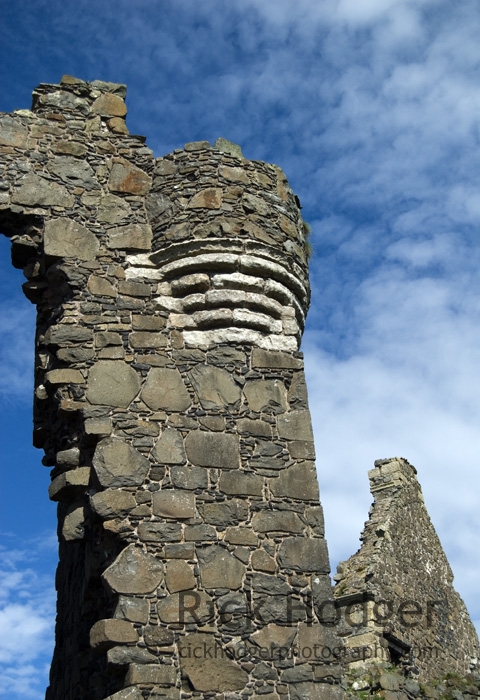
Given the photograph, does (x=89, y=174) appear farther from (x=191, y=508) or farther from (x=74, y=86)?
(x=191, y=508)

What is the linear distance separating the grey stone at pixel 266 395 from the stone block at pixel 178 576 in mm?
1379

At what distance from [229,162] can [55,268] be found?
70.3 inches

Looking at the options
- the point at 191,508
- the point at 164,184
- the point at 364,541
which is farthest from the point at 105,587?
the point at 364,541

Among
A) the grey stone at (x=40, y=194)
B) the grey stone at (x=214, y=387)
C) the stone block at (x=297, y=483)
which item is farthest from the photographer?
the grey stone at (x=40, y=194)

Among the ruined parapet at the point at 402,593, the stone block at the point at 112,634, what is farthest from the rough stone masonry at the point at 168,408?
the ruined parapet at the point at 402,593

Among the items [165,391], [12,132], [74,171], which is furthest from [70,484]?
[12,132]

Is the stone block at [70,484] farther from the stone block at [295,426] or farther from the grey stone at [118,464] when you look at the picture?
the stone block at [295,426]

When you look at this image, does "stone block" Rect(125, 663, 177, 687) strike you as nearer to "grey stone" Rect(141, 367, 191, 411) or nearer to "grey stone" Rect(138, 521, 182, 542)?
"grey stone" Rect(138, 521, 182, 542)

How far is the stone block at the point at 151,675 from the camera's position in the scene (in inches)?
226

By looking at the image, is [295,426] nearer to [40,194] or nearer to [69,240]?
[69,240]

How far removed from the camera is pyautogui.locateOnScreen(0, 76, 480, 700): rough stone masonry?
239 inches

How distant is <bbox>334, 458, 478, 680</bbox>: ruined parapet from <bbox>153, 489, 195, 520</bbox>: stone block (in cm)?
663

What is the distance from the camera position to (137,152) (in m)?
8.05

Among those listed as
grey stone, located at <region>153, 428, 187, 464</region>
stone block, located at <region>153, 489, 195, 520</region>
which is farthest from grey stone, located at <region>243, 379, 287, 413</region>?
stone block, located at <region>153, 489, 195, 520</region>
